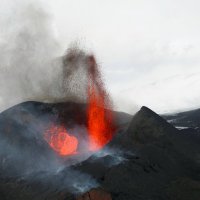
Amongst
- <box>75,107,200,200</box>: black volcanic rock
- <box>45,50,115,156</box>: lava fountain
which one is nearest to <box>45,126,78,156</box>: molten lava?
<box>45,50,115,156</box>: lava fountain

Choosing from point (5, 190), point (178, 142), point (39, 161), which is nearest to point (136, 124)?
point (178, 142)

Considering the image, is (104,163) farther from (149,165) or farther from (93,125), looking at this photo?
(93,125)

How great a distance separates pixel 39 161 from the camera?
2174 inches

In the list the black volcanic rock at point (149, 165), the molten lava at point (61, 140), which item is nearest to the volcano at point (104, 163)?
the black volcanic rock at point (149, 165)

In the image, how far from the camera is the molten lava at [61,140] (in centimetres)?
5829

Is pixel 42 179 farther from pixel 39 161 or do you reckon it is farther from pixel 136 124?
pixel 136 124

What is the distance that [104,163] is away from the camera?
4797 cm

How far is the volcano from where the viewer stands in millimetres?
44062

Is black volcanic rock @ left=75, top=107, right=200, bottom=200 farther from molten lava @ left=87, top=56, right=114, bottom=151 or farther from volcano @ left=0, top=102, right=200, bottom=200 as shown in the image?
molten lava @ left=87, top=56, right=114, bottom=151

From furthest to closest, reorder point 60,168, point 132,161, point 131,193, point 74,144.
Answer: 1. point 74,144
2. point 60,168
3. point 132,161
4. point 131,193

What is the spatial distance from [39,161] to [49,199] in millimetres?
11898

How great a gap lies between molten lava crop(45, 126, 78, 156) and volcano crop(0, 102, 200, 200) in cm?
122

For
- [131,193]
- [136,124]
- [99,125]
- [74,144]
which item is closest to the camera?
[131,193]

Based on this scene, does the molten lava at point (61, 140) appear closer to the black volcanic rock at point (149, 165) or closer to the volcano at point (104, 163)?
the volcano at point (104, 163)
